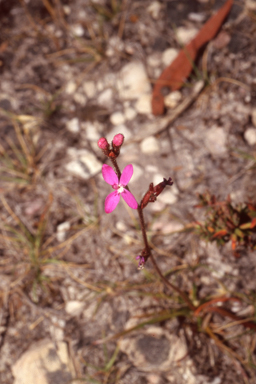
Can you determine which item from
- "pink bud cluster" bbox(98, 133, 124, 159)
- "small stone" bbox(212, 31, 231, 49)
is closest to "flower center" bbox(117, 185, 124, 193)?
"pink bud cluster" bbox(98, 133, 124, 159)

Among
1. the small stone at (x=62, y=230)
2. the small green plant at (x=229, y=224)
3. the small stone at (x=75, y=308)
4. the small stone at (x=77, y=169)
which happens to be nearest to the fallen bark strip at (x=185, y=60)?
the small stone at (x=77, y=169)

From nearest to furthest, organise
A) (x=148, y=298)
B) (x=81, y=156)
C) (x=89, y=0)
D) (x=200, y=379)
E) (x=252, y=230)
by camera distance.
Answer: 1. (x=252, y=230)
2. (x=200, y=379)
3. (x=148, y=298)
4. (x=81, y=156)
5. (x=89, y=0)

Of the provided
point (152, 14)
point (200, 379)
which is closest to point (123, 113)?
point (152, 14)

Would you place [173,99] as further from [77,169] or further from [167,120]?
[77,169]

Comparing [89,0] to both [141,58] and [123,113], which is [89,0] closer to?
[141,58]

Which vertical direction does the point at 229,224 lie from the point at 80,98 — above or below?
below

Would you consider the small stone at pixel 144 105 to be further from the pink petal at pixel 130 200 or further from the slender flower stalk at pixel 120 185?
the pink petal at pixel 130 200

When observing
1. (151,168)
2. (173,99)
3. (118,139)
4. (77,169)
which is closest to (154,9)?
(173,99)

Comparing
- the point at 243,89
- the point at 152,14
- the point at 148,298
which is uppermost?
the point at 152,14
